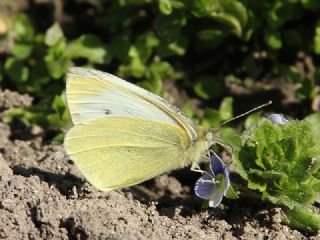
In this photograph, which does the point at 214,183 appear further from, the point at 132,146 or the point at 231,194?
the point at 132,146

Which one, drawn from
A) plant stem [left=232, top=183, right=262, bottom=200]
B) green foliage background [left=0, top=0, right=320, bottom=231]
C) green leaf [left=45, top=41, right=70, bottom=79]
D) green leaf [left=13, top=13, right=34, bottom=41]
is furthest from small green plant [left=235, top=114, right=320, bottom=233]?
green leaf [left=13, top=13, right=34, bottom=41]

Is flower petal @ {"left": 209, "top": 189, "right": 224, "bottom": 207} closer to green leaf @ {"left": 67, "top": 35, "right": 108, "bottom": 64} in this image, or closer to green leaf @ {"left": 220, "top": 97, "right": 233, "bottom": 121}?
green leaf @ {"left": 220, "top": 97, "right": 233, "bottom": 121}

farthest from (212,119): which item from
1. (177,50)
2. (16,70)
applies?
(16,70)

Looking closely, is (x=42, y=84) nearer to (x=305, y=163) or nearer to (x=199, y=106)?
(x=199, y=106)

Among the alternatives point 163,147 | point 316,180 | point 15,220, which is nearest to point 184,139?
point 163,147

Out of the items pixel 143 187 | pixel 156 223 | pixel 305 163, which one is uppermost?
pixel 305 163
